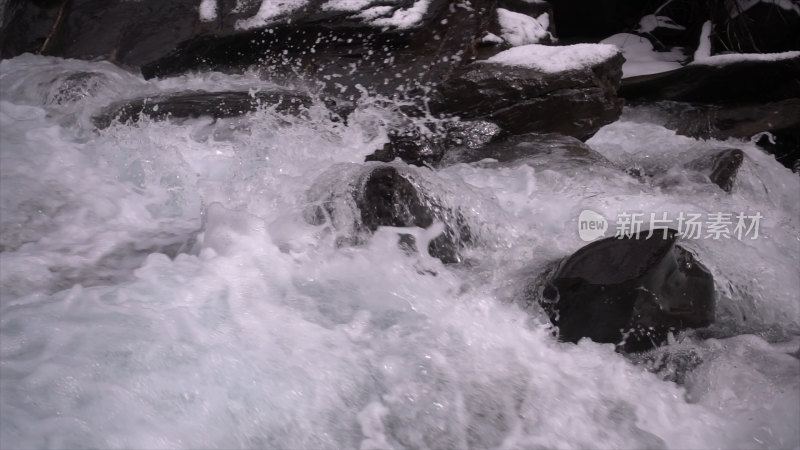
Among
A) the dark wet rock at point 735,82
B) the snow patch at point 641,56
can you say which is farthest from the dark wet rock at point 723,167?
the snow patch at point 641,56

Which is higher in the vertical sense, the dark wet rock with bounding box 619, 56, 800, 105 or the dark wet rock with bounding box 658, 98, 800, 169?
the dark wet rock with bounding box 619, 56, 800, 105

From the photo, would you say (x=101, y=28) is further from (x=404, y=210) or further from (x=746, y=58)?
(x=746, y=58)

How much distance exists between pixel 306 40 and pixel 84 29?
1753mm

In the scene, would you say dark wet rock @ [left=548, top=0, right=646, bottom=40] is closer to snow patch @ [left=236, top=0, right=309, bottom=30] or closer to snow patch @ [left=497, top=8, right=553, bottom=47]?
snow patch @ [left=497, top=8, right=553, bottom=47]

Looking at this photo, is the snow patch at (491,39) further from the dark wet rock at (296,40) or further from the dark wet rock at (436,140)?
the dark wet rock at (436,140)

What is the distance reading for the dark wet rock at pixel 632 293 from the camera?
7.01 ft

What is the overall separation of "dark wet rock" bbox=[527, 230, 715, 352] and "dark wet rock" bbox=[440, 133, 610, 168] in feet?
3.63

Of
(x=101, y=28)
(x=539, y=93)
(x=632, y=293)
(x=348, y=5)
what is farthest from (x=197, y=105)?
A: (x=632, y=293)

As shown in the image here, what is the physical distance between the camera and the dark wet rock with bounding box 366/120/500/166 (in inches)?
133

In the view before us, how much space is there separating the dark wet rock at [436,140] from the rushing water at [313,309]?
0.44ft

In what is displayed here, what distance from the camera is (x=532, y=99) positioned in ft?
11.3

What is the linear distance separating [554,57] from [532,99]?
30 centimetres

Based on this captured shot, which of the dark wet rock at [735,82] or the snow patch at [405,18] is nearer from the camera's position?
the snow patch at [405,18]

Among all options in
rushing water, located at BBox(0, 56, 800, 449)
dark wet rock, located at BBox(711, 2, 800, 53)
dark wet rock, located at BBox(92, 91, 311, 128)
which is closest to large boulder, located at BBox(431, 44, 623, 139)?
rushing water, located at BBox(0, 56, 800, 449)
